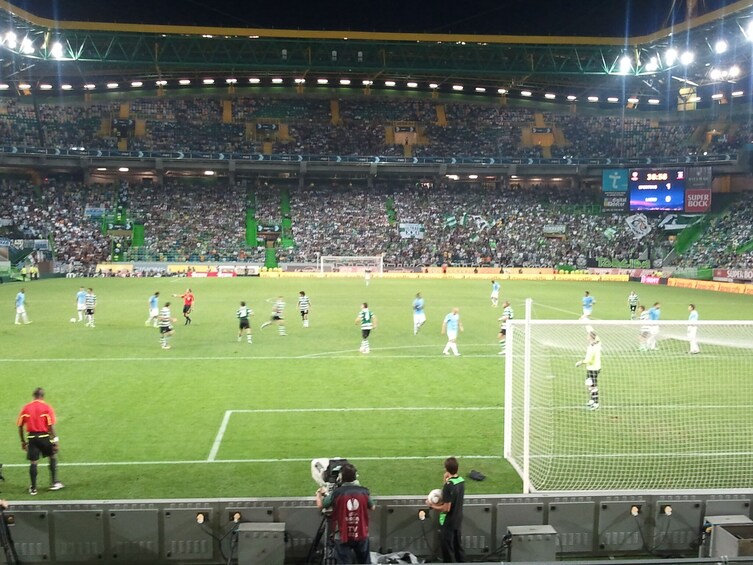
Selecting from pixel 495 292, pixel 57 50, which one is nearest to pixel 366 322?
pixel 495 292

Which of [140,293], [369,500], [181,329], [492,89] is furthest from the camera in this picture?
[492,89]

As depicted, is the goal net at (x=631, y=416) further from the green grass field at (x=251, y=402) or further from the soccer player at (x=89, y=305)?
the soccer player at (x=89, y=305)

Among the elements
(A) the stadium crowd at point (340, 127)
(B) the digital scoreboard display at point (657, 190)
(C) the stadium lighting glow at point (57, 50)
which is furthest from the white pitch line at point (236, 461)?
(A) the stadium crowd at point (340, 127)

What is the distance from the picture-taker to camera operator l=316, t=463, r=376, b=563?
6957 mm

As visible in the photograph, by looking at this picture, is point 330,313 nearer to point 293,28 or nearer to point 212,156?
point 293,28

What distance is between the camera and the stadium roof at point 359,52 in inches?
2095

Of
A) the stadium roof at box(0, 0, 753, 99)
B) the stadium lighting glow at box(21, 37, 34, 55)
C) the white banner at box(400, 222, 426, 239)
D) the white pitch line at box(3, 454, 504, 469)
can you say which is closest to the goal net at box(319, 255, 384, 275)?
the white banner at box(400, 222, 426, 239)

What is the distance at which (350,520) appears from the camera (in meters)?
6.96

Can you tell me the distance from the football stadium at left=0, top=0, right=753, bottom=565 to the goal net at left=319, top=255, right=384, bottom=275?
10.9 inches

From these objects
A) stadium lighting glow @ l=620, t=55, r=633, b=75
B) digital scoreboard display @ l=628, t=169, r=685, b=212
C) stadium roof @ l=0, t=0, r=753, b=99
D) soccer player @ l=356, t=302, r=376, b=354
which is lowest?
soccer player @ l=356, t=302, r=376, b=354

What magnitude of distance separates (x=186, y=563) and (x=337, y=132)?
69.3 metres

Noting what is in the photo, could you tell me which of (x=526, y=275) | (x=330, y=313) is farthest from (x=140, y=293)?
(x=526, y=275)

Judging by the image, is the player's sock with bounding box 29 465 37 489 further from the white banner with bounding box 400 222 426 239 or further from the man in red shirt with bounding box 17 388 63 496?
the white banner with bounding box 400 222 426 239

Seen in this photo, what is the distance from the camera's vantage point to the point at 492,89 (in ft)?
239
